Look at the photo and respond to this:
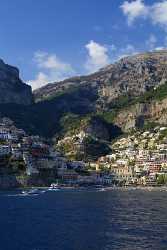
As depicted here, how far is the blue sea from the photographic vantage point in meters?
72.1

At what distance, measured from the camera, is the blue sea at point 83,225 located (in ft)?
236

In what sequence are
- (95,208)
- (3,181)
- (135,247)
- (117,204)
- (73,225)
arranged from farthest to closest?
(3,181) < (117,204) < (95,208) < (73,225) < (135,247)

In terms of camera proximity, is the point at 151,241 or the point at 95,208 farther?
the point at 95,208

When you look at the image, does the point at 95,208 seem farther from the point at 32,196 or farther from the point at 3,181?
the point at 3,181

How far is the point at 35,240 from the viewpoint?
7538cm

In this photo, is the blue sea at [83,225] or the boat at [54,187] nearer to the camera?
the blue sea at [83,225]

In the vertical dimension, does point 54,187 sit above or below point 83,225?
above

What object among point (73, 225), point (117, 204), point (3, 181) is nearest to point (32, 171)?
point (3, 181)

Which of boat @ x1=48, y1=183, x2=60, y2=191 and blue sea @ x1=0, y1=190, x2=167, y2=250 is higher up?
boat @ x1=48, y1=183, x2=60, y2=191

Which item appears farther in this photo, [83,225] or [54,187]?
[54,187]

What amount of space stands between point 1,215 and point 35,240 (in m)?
30.8

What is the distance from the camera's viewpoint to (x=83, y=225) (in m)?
90.0

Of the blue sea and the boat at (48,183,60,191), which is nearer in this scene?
the blue sea

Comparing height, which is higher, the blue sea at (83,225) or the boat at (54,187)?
the boat at (54,187)
